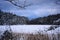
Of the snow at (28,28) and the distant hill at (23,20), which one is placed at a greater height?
the distant hill at (23,20)

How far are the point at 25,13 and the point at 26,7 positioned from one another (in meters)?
0.10

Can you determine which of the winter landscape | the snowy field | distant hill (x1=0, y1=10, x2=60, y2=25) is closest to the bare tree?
the winter landscape

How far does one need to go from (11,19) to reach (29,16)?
0.95 feet

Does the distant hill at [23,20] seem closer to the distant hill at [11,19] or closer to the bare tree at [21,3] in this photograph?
the distant hill at [11,19]

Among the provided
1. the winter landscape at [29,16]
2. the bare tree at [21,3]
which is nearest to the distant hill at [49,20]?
the winter landscape at [29,16]

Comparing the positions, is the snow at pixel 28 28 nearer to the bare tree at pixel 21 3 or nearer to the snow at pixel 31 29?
the snow at pixel 31 29

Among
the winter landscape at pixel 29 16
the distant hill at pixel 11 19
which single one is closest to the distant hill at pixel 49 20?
the winter landscape at pixel 29 16

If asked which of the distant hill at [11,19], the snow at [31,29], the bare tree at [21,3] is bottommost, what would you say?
the snow at [31,29]

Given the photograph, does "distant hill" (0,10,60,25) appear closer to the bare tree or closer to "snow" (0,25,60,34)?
"snow" (0,25,60,34)

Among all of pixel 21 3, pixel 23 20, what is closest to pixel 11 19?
pixel 23 20

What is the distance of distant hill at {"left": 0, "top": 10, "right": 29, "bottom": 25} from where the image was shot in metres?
1.83

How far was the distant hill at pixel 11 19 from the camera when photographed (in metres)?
1.83

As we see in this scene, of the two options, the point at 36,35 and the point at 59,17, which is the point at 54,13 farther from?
the point at 36,35

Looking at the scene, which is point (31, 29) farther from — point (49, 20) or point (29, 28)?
point (49, 20)
